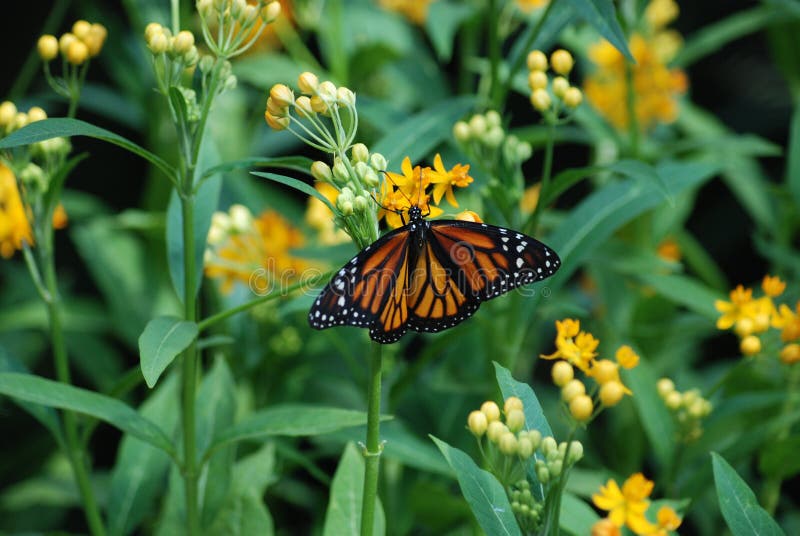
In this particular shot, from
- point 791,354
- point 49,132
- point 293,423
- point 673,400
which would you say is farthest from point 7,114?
point 791,354

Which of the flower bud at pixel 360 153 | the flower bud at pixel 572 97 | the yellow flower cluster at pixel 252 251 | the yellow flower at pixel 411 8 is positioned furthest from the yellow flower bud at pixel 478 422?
the yellow flower at pixel 411 8

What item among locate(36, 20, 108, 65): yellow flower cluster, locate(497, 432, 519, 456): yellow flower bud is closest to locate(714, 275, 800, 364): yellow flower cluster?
locate(497, 432, 519, 456): yellow flower bud

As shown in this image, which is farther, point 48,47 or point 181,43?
point 48,47

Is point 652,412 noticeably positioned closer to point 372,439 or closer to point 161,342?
point 372,439

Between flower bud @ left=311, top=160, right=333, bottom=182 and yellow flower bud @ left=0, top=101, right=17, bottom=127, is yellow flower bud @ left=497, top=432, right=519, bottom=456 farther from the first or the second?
yellow flower bud @ left=0, top=101, right=17, bottom=127

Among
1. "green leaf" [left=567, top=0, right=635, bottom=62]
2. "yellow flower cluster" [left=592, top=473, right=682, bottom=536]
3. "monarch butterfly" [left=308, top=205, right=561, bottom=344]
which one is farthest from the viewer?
"green leaf" [left=567, top=0, right=635, bottom=62]

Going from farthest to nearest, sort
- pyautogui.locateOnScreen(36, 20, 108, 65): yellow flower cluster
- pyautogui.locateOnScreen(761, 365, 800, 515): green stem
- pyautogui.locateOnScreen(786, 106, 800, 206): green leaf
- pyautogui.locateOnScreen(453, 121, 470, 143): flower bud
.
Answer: pyautogui.locateOnScreen(786, 106, 800, 206): green leaf
pyautogui.locateOnScreen(761, 365, 800, 515): green stem
pyautogui.locateOnScreen(453, 121, 470, 143): flower bud
pyautogui.locateOnScreen(36, 20, 108, 65): yellow flower cluster

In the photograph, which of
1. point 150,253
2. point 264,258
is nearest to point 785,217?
point 264,258
